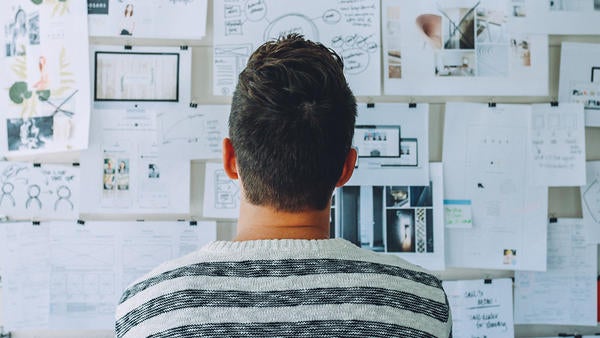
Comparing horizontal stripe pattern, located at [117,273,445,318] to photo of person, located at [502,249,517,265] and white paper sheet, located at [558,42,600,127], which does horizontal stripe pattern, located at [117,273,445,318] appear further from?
white paper sheet, located at [558,42,600,127]

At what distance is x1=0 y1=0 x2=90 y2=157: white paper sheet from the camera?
55.6 inches

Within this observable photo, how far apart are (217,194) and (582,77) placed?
103cm

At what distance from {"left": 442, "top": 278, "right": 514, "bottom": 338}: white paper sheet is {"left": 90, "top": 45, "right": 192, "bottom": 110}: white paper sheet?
2.84 feet

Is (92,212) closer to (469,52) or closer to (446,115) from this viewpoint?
(446,115)

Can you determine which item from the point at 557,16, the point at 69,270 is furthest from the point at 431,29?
the point at 69,270

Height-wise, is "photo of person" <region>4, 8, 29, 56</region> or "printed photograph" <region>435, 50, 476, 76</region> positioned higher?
"photo of person" <region>4, 8, 29, 56</region>

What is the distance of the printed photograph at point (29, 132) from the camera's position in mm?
1415

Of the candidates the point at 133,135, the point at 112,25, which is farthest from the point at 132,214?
the point at 112,25

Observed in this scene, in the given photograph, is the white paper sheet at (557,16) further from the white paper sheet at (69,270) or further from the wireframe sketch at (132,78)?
the white paper sheet at (69,270)

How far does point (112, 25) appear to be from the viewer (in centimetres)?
142

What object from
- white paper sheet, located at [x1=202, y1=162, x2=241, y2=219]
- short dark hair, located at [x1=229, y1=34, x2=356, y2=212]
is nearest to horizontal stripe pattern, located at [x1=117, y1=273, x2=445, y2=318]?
short dark hair, located at [x1=229, y1=34, x2=356, y2=212]

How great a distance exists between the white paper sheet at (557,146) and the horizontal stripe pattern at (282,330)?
1.04 meters

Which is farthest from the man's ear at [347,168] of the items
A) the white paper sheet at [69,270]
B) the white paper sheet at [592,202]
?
the white paper sheet at [592,202]

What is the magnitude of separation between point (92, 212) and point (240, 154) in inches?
33.7
